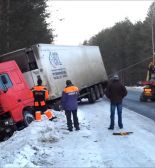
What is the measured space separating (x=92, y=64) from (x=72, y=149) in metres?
20.5

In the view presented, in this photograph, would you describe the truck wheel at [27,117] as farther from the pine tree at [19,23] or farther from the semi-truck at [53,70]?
the pine tree at [19,23]

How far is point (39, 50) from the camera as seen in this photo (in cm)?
2331

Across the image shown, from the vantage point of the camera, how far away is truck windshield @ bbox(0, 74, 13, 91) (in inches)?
720

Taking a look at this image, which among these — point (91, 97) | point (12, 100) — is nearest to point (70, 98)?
point (12, 100)

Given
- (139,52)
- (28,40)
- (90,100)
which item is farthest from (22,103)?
(139,52)

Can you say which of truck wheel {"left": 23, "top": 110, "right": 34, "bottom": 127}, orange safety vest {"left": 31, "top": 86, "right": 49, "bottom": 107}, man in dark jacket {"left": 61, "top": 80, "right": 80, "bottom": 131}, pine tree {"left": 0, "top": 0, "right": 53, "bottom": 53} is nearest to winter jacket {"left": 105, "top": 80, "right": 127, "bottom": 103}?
man in dark jacket {"left": 61, "top": 80, "right": 80, "bottom": 131}

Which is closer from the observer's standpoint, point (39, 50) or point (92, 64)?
point (39, 50)

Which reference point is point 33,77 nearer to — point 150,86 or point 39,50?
point 39,50

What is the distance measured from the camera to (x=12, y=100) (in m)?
18.4

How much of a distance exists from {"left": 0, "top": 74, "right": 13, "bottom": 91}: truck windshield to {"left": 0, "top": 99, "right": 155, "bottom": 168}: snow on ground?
180cm

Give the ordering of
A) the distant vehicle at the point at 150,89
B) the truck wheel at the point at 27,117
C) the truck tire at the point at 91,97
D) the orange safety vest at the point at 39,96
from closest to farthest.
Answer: the truck wheel at the point at 27,117 → the orange safety vest at the point at 39,96 → the distant vehicle at the point at 150,89 → the truck tire at the point at 91,97

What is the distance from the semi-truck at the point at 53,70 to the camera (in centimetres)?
1900

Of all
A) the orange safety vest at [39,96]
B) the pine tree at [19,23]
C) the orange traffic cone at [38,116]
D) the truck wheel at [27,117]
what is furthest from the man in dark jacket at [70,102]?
the pine tree at [19,23]

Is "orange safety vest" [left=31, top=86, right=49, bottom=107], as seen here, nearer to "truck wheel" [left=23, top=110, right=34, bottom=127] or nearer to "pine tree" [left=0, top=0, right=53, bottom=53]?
"truck wheel" [left=23, top=110, right=34, bottom=127]
